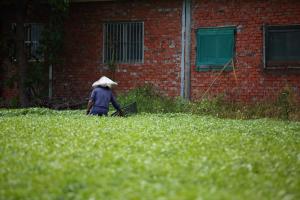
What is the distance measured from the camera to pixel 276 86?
15.6 metres

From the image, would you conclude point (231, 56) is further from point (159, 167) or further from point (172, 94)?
point (159, 167)

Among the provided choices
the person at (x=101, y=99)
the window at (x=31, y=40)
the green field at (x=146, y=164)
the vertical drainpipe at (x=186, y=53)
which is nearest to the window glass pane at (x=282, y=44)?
the vertical drainpipe at (x=186, y=53)

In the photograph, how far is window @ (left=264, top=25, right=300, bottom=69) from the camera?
50.3 ft

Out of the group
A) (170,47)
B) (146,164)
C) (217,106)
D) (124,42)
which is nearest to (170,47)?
(170,47)

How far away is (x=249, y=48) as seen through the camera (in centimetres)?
1598

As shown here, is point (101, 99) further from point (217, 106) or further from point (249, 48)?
point (249, 48)

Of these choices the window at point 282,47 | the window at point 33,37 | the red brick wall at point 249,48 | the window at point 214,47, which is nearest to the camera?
the window at point 282,47

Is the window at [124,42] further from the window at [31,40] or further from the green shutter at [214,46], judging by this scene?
the window at [31,40]

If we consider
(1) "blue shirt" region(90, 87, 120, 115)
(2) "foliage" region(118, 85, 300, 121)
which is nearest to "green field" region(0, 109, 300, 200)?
(1) "blue shirt" region(90, 87, 120, 115)

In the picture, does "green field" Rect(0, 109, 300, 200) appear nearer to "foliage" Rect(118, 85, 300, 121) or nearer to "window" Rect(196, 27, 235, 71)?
"foliage" Rect(118, 85, 300, 121)

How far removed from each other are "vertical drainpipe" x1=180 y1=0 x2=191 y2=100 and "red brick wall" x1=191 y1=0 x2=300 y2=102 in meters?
0.35

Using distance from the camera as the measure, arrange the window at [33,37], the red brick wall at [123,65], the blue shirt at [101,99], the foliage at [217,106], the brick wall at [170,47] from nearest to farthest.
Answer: the blue shirt at [101,99] < the foliage at [217,106] < the brick wall at [170,47] < the red brick wall at [123,65] < the window at [33,37]

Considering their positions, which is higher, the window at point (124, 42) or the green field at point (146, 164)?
the window at point (124, 42)

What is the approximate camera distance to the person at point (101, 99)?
12.7 metres
